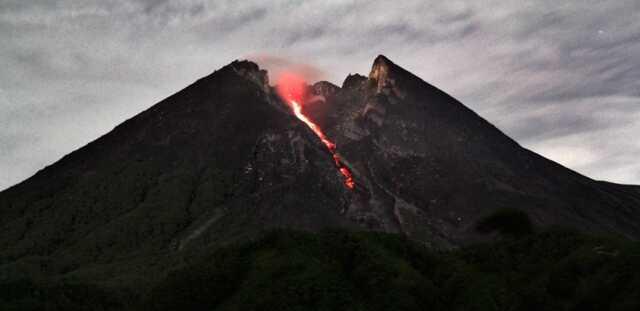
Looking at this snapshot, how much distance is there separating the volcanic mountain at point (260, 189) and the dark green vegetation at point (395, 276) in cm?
7277

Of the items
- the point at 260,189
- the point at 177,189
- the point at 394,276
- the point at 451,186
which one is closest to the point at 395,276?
the point at 394,276

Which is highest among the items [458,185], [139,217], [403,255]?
[139,217]

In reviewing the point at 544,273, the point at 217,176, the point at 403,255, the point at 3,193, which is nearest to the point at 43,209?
the point at 3,193

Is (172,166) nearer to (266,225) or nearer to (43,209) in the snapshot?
(43,209)

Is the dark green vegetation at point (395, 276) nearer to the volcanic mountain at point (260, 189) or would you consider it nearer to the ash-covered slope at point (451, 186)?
the volcanic mountain at point (260, 189)

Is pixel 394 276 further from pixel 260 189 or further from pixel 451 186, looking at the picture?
pixel 451 186

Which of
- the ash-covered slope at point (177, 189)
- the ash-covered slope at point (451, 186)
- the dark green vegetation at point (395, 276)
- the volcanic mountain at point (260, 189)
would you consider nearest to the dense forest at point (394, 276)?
the dark green vegetation at point (395, 276)

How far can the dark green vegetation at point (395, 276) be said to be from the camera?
5131 cm

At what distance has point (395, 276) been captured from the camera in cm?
5903

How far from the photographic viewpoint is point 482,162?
612 ft

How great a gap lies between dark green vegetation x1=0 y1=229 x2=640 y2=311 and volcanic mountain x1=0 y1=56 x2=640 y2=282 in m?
72.8

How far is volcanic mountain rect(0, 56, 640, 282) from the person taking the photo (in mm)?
150125

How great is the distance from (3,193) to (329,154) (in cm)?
8255

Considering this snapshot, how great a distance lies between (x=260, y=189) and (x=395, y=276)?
10735cm
